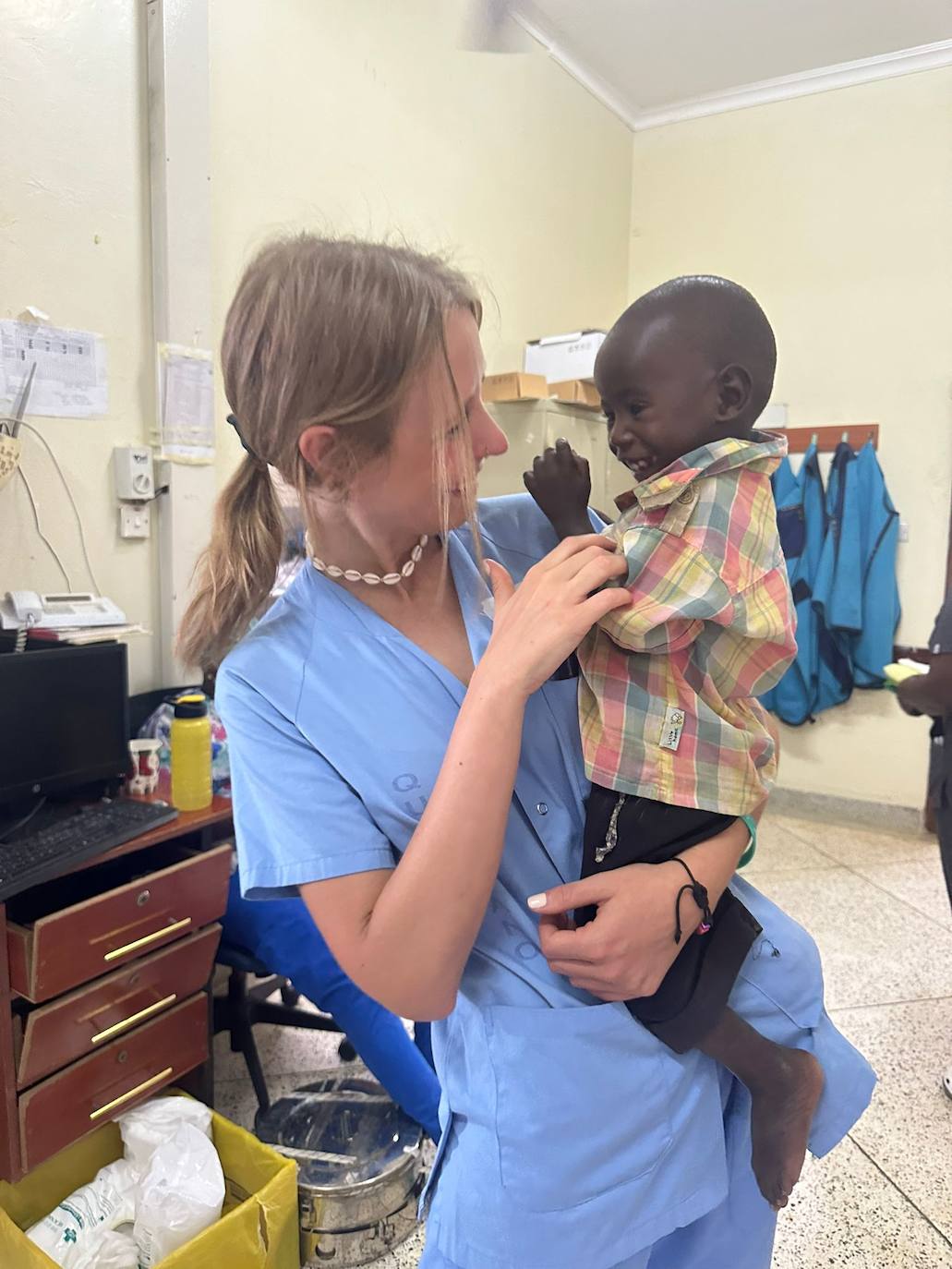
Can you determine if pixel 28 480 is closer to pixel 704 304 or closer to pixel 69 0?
pixel 69 0

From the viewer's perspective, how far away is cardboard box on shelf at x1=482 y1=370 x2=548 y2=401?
338cm

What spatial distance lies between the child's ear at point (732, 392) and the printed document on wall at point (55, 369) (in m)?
1.67

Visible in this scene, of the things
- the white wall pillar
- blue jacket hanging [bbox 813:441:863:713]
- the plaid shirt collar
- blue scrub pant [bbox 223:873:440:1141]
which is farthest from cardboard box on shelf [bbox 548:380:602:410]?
the plaid shirt collar

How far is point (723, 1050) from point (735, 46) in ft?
14.5

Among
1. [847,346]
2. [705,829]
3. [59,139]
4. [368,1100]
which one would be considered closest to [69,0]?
[59,139]

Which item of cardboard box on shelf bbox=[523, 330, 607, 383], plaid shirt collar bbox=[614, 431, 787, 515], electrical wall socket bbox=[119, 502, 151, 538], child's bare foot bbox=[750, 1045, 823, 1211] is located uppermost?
cardboard box on shelf bbox=[523, 330, 607, 383]

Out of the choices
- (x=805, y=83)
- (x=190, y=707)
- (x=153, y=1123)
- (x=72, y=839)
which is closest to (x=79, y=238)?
(x=190, y=707)

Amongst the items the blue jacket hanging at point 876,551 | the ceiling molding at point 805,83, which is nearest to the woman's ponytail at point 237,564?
the blue jacket hanging at point 876,551

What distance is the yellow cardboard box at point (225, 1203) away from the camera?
140 cm

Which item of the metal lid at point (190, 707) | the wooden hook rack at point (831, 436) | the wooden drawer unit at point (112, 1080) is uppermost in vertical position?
the wooden hook rack at point (831, 436)

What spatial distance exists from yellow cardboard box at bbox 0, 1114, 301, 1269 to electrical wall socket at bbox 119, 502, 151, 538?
1.39m

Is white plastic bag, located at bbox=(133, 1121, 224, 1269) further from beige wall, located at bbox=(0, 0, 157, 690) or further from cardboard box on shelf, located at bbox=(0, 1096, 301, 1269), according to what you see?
beige wall, located at bbox=(0, 0, 157, 690)

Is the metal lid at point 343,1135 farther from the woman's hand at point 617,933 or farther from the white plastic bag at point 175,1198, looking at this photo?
the woman's hand at point 617,933

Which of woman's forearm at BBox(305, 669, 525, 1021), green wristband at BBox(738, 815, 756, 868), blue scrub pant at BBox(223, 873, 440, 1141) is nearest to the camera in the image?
woman's forearm at BBox(305, 669, 525, 1021)
